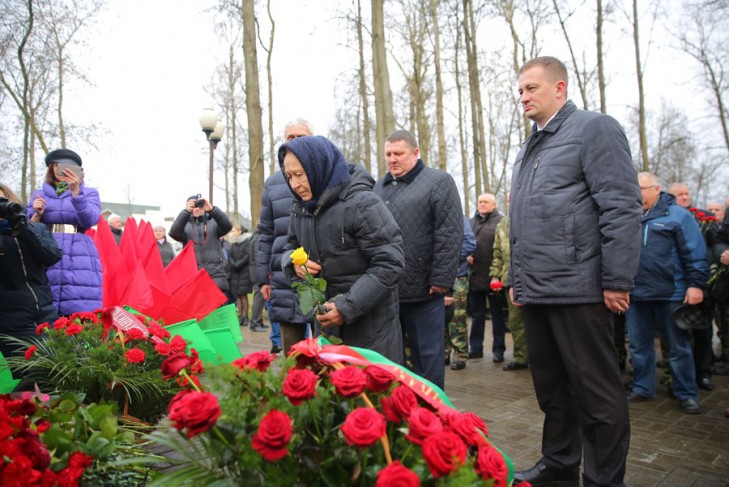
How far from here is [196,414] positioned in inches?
46.2

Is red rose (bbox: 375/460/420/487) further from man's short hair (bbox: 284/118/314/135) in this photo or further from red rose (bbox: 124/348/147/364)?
man's short hair (bbox: 284/118/314/135)

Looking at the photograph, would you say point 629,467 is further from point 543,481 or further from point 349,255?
point 349,255

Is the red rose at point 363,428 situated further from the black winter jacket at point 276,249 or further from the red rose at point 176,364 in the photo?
the black winter jacket at point 276,249

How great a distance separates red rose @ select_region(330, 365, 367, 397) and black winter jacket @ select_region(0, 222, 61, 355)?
2.93 metres

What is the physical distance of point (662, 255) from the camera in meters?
4.72

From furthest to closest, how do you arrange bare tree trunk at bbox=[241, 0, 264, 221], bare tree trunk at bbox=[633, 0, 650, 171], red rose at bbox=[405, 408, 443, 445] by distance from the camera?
bare tree trunk at bbox=[633, 0, 650, 171] → bare tree trunk at bbox=[241, 0, 264, 221] → red rose at bbox=[405, 408, 443, 445]

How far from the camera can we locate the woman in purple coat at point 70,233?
4.17 m

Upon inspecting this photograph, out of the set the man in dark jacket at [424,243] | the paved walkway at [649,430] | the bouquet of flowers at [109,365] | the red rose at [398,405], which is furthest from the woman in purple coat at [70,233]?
the red rose at [398,405]

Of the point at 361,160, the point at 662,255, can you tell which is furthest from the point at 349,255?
the point at 361,160

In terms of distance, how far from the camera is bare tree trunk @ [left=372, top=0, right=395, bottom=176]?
10902mm

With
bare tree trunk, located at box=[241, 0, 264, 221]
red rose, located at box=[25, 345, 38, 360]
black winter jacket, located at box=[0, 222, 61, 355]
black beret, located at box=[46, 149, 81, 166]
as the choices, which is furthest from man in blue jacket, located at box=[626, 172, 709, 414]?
bare tree trunk, located at box=[241, 0, 264, 221]

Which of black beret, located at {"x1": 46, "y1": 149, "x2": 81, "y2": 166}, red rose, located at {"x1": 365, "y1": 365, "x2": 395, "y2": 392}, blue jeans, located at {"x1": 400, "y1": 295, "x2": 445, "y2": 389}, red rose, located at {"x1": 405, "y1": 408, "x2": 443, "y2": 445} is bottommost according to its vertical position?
blue jeans, located at {"x1": 400, "y1": 295, "x2": 445, "y2": 389}

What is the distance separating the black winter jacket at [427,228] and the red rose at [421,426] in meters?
2.69

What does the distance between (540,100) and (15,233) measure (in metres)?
3.23
